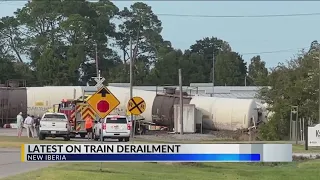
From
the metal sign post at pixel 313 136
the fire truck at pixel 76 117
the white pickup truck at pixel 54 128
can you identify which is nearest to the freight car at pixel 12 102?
the fire truck at pixel 76 117

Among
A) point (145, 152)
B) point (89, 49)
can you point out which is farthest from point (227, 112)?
point (89, 49)

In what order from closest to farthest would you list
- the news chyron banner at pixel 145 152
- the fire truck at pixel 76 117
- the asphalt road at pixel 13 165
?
the news chyron banner at pixel 145 152, the asphalt road at pixel 13 165, the fire truck at pixel 76 117

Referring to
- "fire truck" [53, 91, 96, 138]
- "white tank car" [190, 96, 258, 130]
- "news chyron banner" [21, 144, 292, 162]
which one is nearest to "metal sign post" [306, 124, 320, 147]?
"fire truck" [53, 91, 96, 138]

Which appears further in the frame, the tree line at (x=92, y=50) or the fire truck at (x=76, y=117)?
the tree line at (x=92, y=50)

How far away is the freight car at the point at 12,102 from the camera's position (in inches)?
2265

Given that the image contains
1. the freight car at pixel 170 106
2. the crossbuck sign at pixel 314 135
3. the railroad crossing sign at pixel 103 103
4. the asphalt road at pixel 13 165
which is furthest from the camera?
the freight car at pixel 170 106

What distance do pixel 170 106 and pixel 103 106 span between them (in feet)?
116

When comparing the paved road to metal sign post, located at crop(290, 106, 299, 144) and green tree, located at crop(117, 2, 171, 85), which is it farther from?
green tree, located at crop(117, 2, 171, 85)

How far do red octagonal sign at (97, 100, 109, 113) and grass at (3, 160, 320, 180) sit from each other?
187 centimetres

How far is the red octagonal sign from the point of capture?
21078 mm

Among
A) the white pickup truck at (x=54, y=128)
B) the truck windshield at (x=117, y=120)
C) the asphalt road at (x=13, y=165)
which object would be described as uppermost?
the truck windshield at (x=117, y=120)

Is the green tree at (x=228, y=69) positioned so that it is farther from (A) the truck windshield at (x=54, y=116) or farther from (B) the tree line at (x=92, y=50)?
(A) the truck windshield at (x=54, y=116)

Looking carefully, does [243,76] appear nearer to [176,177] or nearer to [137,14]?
[137,14]

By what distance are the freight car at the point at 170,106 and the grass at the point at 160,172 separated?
29.3 m
